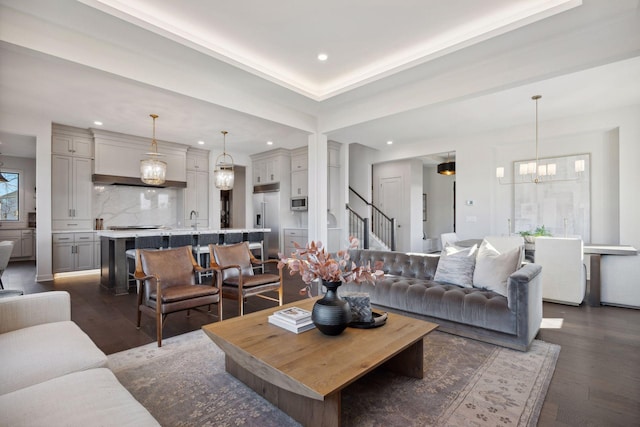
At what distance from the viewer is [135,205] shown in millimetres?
7418

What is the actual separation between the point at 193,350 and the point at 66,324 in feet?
3.19

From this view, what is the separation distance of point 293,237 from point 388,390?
603 centimetres

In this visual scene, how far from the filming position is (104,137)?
254 inches

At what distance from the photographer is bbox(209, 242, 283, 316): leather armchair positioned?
137 inches

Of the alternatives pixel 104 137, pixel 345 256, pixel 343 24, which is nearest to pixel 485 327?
pixel 345 256

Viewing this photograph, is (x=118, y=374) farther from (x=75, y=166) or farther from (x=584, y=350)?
(x=75, y=166)

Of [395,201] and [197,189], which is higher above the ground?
[197,189]

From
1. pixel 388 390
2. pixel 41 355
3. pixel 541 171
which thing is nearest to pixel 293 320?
pixel 388 390

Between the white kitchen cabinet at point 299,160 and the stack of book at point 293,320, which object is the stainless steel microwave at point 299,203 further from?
the stack of book at point 293,320

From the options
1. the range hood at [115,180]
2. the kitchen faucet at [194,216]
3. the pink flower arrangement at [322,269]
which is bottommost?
the pink flower arrangement at [322,269]

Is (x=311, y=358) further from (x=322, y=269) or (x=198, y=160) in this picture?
(x=198, y=160)

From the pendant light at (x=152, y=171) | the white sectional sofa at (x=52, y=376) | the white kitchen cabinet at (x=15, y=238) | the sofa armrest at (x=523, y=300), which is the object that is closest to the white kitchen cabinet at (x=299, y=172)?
the pendant light at (x=152, y=171)

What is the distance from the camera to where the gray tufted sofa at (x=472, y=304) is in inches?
102

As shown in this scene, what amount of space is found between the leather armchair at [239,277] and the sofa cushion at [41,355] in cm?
159
